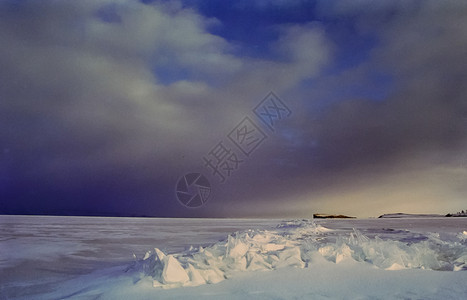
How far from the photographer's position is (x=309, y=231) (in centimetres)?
1045

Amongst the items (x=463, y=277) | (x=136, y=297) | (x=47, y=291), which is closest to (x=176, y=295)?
(x=136, y=297)

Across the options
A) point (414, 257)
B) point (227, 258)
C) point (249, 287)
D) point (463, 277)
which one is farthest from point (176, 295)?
point (414, 257)

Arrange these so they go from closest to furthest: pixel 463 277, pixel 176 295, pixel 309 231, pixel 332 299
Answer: pixel 332 299 → pixel 176 295 → pixel 463 277 → pixel 309 231

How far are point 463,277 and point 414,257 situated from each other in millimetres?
843

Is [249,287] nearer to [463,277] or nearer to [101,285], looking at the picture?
[101,285]

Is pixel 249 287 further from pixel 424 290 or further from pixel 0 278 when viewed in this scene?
pixel 0 278

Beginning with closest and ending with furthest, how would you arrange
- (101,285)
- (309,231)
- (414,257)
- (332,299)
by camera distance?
(332,299) → (101,285) → (414,257) → (309,231)

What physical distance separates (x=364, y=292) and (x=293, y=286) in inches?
22.8

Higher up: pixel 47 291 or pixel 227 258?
pixel 227 258

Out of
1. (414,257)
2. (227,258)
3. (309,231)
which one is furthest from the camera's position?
(309,231)

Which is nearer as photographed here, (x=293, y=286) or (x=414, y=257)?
(x=293, y=286)

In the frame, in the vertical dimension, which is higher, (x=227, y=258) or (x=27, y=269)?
(x=227, y=258)

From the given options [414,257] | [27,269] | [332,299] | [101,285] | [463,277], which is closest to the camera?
[332,299]

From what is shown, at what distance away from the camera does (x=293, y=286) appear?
2.79m
